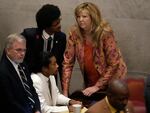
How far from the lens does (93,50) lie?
5.11 metres

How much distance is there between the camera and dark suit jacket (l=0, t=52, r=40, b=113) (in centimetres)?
441

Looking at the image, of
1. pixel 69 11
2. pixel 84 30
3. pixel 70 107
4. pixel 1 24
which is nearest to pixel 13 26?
pixel 1 24

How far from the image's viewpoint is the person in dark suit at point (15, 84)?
4.41 m

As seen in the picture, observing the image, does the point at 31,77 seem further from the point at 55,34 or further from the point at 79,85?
the point at 79,85

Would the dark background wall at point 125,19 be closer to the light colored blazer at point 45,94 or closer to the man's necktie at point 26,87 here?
the light colored blazer at point 45,94

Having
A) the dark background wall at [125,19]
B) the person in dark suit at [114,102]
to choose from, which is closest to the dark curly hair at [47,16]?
the dark background wall at [125,19]

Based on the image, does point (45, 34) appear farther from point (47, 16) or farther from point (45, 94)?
point (45, 94)

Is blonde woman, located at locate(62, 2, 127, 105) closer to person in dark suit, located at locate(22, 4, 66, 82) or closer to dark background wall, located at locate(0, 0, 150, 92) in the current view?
person in dark suit, located at locate(22, 4, 66, 82)

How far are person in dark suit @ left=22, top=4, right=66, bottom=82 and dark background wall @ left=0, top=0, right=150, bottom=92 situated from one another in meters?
1.11

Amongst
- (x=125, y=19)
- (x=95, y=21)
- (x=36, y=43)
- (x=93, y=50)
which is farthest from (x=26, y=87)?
(x=125, y=19)

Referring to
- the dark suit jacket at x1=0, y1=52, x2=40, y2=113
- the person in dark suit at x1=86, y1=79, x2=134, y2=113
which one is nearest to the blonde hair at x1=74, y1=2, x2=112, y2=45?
the dark suit jacket at x1=0, y1=52, x2=40, y2=113

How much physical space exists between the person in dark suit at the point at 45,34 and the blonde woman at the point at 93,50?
0.49ft

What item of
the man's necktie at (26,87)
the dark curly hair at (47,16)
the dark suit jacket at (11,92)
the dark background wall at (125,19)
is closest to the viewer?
the dark suit jacket at (11,92)

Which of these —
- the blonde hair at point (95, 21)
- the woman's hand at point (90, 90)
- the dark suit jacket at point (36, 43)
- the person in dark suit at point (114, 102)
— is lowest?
the woman's hand at point (90, 90)
